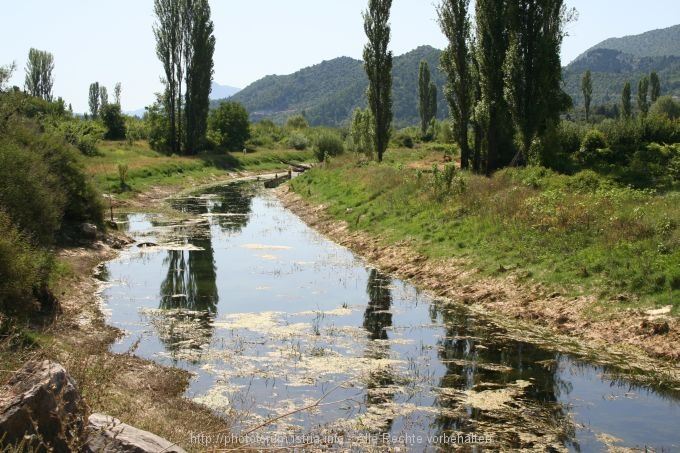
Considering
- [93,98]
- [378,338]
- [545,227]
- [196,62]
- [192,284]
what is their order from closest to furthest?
Answer: [378,338], [192,284], [545,227], [196,62], [93,98]

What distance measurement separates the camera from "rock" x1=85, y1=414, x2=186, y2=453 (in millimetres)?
7016

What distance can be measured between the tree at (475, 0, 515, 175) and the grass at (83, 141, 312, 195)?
25.4 m

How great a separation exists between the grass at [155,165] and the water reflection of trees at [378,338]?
2502cm

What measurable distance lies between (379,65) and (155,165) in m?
24.6

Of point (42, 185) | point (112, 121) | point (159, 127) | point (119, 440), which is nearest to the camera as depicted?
point (119, 440)

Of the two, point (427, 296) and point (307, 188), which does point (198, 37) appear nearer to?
point (307, 188)

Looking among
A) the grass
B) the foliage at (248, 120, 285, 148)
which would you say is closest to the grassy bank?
the grass

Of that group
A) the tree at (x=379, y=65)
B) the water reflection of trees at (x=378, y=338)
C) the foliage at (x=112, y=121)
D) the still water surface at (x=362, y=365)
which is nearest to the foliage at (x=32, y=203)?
the still water surface at (x=362, y=365)

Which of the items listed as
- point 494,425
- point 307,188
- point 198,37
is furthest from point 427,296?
point 198,37

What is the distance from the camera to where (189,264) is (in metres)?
26.2

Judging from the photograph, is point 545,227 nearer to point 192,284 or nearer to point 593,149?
point 593,149

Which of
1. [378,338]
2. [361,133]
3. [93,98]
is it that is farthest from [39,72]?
[378,338]

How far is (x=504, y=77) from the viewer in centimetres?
3475

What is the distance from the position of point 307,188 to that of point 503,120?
19271 mm
